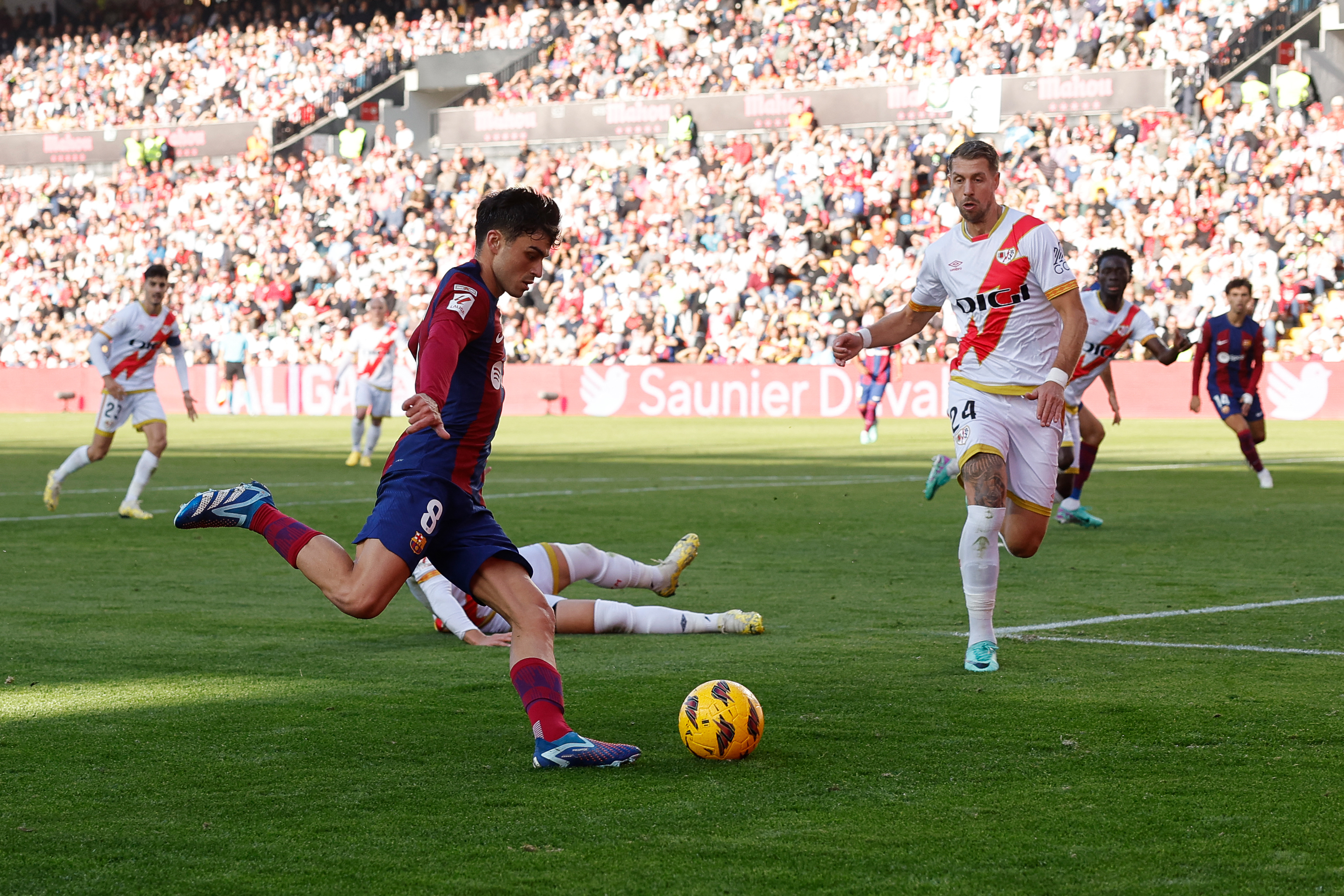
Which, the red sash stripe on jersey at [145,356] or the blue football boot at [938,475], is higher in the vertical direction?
the red sash stripe on jersey at [145,356]

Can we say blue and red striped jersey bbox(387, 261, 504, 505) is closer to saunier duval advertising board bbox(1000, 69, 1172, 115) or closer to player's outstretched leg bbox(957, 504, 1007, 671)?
player's outstretched leg bbox(957, 504, 1007, 671)

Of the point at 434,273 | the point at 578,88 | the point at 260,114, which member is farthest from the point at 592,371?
the point at 260,114

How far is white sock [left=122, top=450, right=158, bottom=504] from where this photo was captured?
47.5 ft

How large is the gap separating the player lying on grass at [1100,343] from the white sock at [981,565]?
6242mm

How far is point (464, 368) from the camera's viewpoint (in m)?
5.39

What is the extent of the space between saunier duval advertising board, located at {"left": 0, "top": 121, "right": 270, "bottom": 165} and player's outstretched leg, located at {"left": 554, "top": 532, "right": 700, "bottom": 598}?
140 feet

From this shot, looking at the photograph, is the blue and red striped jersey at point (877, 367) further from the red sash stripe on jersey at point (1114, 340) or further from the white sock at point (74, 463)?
the white sock at point (74, 463)

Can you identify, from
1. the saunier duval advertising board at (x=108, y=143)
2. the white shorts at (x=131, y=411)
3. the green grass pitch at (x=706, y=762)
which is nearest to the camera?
the green grass pitch at (x=706, y=762)

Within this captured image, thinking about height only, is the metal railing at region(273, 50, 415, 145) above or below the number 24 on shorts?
above

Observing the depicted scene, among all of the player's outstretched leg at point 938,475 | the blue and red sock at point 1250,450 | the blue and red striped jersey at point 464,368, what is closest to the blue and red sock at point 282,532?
the blue and red striped jersey at point 464,368

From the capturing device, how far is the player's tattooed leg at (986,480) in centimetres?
720

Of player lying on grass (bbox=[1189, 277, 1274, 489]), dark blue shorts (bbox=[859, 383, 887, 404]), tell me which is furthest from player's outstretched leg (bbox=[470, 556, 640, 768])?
dark blue shorts (bbox=[859, 383, 887, 404])

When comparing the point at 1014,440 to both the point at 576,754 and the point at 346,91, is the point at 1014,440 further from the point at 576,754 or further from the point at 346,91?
the point at 346,91

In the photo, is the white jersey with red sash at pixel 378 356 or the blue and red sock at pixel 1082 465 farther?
the white jersey with red sash at pixel 378 356
